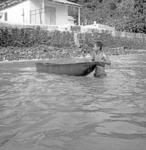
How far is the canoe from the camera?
1046 cm

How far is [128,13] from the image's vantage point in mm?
39344

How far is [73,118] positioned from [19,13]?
27.4 metres

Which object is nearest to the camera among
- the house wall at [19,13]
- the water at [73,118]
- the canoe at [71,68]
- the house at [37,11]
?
the water at [73,118]

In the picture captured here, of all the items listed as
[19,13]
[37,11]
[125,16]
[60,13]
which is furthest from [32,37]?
[125,16]

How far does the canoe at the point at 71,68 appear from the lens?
10461 mm

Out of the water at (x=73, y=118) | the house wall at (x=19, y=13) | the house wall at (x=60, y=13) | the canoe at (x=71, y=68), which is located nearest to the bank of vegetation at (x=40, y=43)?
the house wall at (x=60, y=13)

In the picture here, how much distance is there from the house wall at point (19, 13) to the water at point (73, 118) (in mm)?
22792

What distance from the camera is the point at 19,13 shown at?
31094 mm

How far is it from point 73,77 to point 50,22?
70.0ft

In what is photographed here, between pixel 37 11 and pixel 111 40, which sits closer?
pixel 37 11

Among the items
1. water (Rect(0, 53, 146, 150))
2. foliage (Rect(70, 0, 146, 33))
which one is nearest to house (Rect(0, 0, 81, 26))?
foliage (Rect(70, 0, 146, 33))

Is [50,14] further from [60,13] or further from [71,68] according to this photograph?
[71,68]

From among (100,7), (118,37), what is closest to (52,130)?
(118,37)

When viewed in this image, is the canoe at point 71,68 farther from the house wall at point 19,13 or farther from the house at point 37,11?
the house wall at point 19,13
